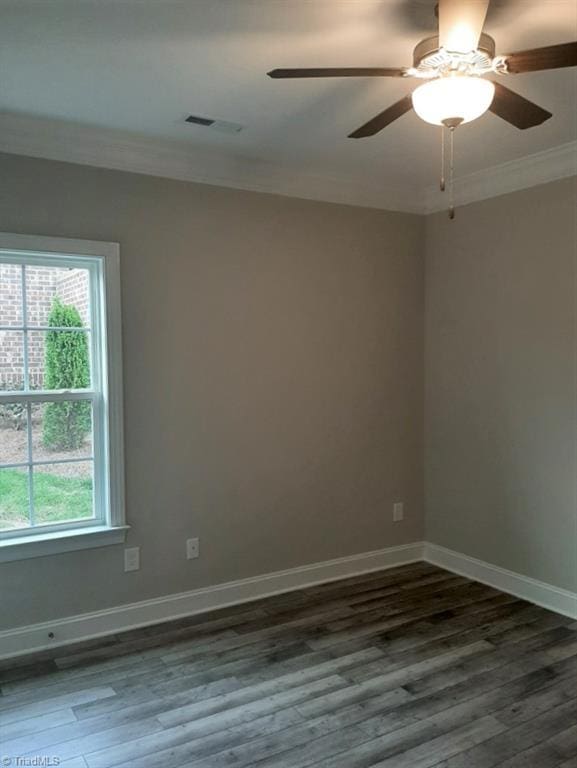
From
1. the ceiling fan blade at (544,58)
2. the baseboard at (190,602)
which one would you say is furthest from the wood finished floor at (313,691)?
the ceiling fan blade at (544,58)

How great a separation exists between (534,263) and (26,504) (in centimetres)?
315

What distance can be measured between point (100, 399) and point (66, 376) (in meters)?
0.21

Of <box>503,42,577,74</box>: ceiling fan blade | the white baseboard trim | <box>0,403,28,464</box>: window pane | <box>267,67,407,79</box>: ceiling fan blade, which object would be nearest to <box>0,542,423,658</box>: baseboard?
the white baseboard trim

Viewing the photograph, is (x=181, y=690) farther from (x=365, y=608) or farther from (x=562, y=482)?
(x=562, y=482)

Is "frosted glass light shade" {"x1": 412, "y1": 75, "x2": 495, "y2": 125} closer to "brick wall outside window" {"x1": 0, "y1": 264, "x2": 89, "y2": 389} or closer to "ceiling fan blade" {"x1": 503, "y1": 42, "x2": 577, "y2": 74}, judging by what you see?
"ceiling fan blade" {"x1": 503, "y1": 42, "x2": 577, "y2": 74}

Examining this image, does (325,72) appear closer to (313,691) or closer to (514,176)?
(514,176)

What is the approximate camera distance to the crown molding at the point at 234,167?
9.79 feet

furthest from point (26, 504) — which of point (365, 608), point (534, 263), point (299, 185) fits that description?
point (534, 263)

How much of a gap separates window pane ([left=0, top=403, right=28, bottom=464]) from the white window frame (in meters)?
0.05

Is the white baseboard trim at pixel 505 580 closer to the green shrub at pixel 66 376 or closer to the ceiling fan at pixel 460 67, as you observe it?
the green shrub at pixel 66 376

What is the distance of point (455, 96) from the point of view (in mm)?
1889

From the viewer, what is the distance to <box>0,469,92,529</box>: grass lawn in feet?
10.1

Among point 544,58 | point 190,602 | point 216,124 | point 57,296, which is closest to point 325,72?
point 544,58

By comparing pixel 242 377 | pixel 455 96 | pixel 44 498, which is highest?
pixel 455 96
